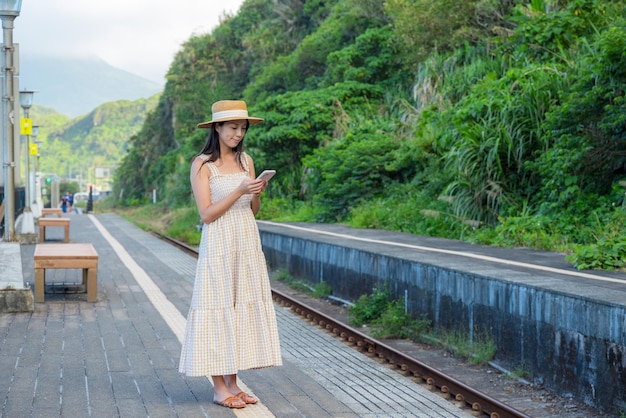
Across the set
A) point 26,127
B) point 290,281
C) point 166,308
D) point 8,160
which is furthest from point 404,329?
point 26,127

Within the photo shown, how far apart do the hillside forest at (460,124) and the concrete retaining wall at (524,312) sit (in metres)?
1.53

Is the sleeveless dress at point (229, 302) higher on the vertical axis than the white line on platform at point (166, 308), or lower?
higher

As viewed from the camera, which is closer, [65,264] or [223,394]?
[223,394]

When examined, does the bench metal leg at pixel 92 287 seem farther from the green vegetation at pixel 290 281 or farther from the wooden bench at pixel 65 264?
the green vegetation at pixel 290 281

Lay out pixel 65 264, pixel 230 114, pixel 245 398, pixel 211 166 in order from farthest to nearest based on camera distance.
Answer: pixel 65 264
pixel 245 398
pixel 211 166
pixel 230 114

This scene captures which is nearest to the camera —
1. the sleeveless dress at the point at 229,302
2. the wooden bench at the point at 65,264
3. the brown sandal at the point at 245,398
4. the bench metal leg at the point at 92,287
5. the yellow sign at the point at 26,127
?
the sleeveless dress at the point at 229,302

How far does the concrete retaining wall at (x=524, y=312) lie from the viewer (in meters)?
6.73

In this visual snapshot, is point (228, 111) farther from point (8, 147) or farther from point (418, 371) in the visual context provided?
point (8, 147)

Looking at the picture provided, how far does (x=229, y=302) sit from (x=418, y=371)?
256 cm

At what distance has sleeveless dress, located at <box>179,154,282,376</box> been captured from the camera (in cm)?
629

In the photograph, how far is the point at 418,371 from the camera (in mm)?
8266

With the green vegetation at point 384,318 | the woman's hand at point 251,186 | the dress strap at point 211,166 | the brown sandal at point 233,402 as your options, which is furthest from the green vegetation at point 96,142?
the woman's hand at point 251,186

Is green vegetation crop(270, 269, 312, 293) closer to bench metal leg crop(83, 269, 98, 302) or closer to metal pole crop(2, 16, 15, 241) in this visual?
bench metal leg crop(83, 269, 98, 302)

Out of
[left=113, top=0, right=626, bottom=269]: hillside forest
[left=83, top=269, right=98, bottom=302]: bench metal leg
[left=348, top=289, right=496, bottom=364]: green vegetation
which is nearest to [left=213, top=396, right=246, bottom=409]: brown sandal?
[left=348, top=289, right=496, bottom=364]: green vegetation
